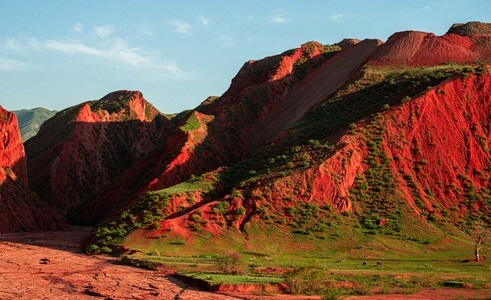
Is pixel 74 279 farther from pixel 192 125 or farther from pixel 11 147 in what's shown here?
pixel 11 147

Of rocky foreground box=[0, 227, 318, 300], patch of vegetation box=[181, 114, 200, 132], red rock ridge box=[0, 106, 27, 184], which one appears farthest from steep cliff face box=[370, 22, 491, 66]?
rocky foreground box=[0, 227, 318, 300]

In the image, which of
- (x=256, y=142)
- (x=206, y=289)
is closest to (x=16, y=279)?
(x=206, y=289)

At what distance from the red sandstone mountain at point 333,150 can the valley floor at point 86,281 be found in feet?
34.5

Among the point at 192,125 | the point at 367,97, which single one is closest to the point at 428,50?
the point at 367,97

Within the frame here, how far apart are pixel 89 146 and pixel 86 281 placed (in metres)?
84.1

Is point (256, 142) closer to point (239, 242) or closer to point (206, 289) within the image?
point (239, 242)

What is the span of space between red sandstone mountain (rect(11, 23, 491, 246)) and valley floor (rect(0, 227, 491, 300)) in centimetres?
1052

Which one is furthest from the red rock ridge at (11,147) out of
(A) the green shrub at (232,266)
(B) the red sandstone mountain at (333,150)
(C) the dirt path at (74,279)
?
(A) the green shrub at (232,266)

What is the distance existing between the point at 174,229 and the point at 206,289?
20278mm

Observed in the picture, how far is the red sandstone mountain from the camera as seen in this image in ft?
197

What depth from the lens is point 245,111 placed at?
315 feet

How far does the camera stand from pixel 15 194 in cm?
7719

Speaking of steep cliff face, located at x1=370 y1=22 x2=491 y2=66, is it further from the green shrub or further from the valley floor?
the green shrub

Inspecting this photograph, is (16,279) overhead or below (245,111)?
below
